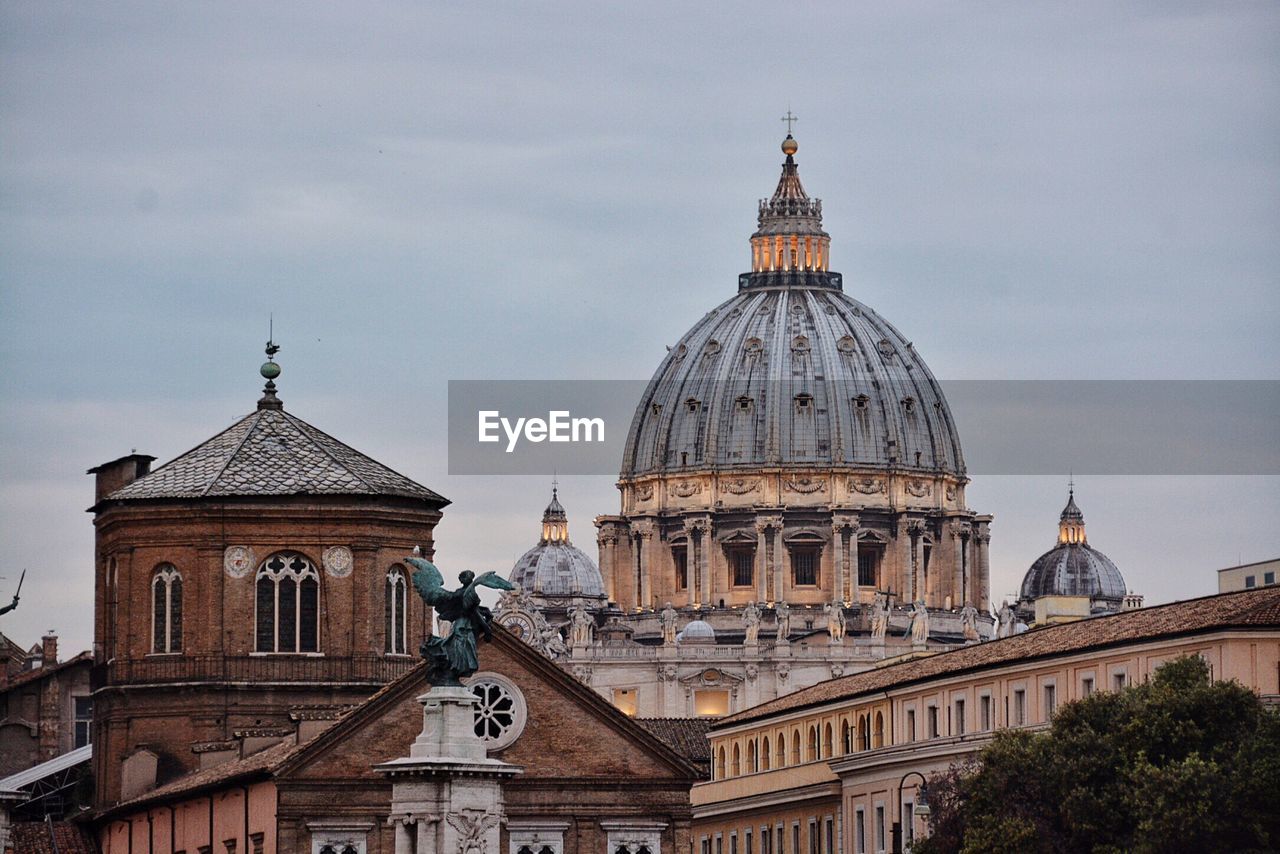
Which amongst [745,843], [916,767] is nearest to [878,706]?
[916,767]

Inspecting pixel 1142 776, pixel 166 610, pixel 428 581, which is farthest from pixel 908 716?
pixel 428 581

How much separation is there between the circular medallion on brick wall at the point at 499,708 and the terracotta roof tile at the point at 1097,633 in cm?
1300

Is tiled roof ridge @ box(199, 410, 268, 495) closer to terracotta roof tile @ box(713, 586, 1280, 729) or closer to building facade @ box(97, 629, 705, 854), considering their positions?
building facade @ box(97, 629, 705, 854)

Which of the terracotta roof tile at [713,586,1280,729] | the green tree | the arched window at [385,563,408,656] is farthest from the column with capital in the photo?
the arched window at [385,563,408,656]

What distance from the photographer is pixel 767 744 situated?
132 meters

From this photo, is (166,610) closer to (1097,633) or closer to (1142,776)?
(1097,633)

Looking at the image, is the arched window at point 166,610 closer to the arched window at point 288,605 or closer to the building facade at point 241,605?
the building facade at point 241,605

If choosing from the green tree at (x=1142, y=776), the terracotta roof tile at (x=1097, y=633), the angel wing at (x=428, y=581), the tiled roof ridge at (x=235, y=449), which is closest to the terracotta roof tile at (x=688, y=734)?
the terracotta roof tile at (x=1097, y=633)

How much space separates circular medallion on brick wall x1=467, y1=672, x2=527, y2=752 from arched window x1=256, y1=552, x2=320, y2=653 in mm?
9052

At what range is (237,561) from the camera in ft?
340

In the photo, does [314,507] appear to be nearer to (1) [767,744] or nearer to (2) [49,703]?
(2) [49,703]

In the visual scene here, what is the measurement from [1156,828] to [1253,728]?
3.78m

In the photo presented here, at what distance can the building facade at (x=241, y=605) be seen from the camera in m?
103

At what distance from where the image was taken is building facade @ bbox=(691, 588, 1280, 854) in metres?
91.5
